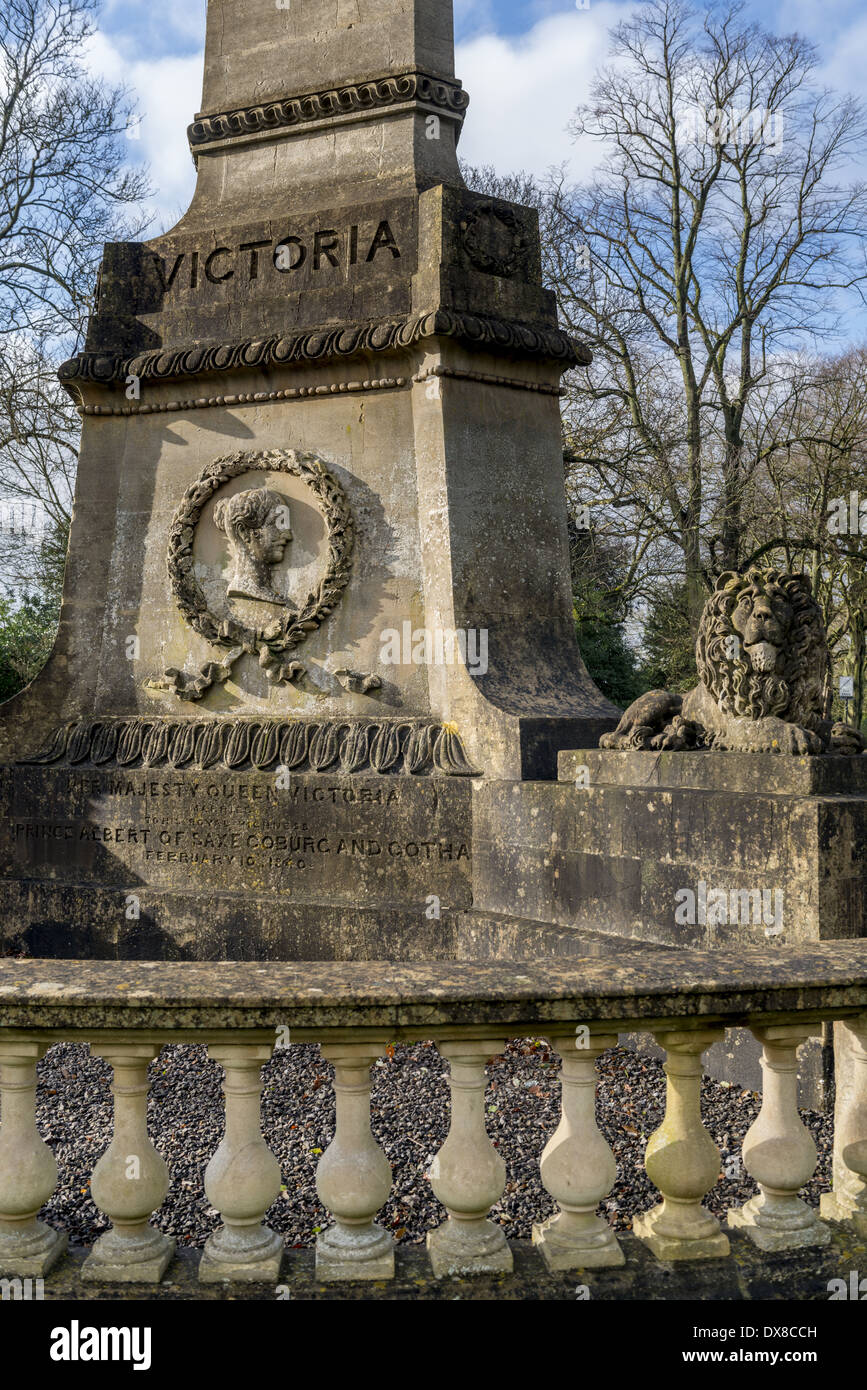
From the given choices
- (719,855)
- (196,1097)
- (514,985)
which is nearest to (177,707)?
(196,1097)

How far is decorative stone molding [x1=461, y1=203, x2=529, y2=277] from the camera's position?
7.72 meters

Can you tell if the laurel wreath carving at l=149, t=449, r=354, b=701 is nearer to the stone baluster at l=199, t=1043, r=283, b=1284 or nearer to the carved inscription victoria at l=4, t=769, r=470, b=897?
the carved inscription victoria at l=4, t=769, r=470, b=897

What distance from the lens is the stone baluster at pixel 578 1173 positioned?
7.84ft

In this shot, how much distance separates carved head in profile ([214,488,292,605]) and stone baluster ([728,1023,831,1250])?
5938mm

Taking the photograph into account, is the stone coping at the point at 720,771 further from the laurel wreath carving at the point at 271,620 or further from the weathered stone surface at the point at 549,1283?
the weathered stone surface at the point at 549,1283

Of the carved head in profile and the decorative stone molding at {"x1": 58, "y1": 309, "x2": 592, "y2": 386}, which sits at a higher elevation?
the decorative stone molding at {"x1": 58, "y1": 309, "x2": 592, "y2": 386}

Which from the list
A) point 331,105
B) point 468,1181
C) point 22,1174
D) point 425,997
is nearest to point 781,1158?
point 468,1181

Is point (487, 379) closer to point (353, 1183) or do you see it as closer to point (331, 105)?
point (331, 105)

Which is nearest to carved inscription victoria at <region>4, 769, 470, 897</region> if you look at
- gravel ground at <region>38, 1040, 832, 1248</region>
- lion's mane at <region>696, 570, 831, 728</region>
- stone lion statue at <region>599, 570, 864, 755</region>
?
gravel ground at <region>38, 1040, 832, 1248</region>

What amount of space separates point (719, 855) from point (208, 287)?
555cm

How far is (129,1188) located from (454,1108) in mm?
668

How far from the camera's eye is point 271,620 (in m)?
8.06

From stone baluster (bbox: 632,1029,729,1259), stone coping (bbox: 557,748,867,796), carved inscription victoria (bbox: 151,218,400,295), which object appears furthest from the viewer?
carved inscription victoria (bbox: 151,218,400,295)
